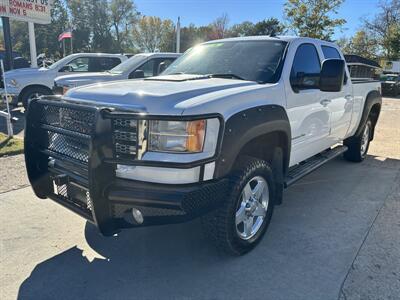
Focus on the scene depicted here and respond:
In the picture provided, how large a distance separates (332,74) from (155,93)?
1.87 m

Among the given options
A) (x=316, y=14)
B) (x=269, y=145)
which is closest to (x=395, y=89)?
(x=316, y=14)

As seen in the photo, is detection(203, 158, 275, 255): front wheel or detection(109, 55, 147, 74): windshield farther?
detection(109, 55, 147, 74): windshield

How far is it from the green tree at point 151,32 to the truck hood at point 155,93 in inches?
2531

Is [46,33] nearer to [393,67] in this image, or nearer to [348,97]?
[393,67]

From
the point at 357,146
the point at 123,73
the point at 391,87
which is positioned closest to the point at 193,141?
the point at 357,146

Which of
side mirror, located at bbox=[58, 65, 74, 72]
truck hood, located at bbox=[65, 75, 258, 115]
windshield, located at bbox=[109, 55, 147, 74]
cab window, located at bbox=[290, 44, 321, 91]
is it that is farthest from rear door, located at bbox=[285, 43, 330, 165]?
side mirror, located at bbox=[58, 65, 74, 72]

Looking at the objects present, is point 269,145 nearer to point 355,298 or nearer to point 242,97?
point 242,97

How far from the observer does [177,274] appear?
120 inches

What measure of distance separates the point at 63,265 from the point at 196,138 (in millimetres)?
1659

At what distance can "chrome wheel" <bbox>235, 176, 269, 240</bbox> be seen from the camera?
3242 mm

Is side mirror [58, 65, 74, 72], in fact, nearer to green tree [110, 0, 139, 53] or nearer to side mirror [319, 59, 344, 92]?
side mirror [319, 59, 344, 92]

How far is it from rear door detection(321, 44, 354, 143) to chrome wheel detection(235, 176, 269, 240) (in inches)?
63.7

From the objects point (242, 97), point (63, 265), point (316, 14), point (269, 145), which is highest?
point (316, 14)

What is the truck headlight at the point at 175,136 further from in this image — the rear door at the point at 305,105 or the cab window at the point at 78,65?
the cab window at the point at 78,65
